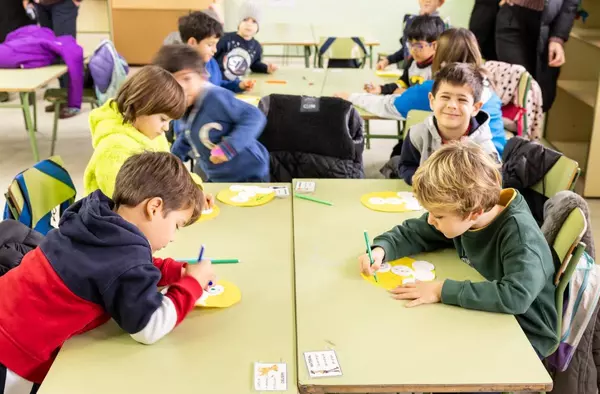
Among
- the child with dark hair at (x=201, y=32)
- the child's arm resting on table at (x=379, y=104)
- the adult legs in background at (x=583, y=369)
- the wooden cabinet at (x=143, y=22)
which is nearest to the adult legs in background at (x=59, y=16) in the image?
the wooden cabinet at (x=143, y=22)

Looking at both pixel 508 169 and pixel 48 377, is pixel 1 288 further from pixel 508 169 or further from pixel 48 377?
pixel 508 169

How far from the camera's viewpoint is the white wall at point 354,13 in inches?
322

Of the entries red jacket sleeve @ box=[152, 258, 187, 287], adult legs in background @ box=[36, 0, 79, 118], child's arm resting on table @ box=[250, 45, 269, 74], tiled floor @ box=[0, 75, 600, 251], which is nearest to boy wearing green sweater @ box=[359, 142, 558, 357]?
red jacket sleeve @ box=[152, 258, 187, 287]

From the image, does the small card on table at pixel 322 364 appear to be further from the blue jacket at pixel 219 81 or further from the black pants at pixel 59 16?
the black pants at pixel 59 16

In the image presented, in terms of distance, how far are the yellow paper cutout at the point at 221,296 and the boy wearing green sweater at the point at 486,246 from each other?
0.37 metres

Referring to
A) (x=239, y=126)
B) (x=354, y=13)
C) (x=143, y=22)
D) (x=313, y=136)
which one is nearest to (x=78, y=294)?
(x=239, y=126)

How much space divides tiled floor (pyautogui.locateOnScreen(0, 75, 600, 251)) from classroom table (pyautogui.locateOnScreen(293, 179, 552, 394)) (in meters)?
2.79

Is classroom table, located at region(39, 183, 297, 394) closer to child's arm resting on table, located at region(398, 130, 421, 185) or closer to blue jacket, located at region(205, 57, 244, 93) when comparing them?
child's arm resting on table, located at region(398, 130, 421, 185)

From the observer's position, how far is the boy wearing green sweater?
161 centimetres

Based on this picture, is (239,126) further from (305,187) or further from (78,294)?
(78,294)

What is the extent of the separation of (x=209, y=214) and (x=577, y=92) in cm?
359

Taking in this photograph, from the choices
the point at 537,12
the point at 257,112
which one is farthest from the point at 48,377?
the point at 537,12

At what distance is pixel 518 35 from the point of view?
4746 millimetres

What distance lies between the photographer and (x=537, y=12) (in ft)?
15.2
